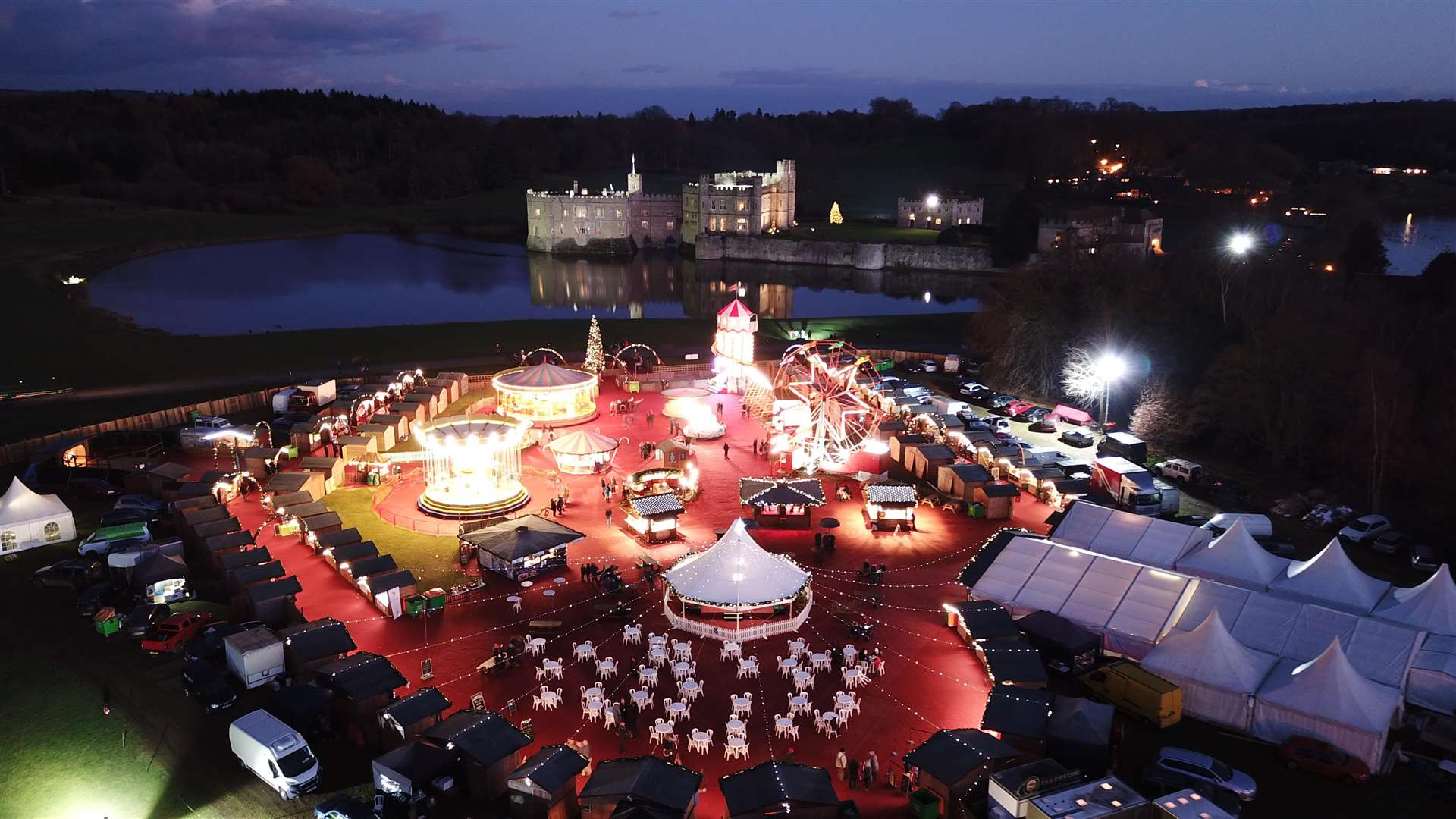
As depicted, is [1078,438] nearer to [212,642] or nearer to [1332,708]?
[1332,708]

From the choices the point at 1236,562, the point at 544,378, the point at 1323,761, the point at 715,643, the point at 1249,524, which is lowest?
the point at 715,643

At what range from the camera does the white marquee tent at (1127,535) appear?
63.3 feet

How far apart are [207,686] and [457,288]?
58172 mm

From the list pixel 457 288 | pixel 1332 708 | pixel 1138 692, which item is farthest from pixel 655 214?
pixel 1332 708

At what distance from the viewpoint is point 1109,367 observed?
3038cm

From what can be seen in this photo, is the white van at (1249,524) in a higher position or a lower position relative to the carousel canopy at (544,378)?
lower

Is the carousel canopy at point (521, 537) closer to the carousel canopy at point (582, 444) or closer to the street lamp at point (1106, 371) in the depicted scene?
the carousel canopy at point (582, 444)

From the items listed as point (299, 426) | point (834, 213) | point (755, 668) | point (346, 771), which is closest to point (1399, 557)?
point (755, 668)

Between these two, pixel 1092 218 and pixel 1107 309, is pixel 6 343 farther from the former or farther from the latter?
pixel 1092 218

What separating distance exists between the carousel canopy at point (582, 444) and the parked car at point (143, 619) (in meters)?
11.0

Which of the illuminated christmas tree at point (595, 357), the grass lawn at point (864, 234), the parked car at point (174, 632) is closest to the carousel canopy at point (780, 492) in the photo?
the parked car at point (174, 632)

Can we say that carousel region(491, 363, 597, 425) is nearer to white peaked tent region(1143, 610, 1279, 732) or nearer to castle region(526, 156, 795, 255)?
white peaked tent region(1143, 610, 1279, 732)

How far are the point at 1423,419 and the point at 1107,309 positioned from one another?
1402 centimetres

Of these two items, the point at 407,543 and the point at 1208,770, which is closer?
the point at 1208,770
